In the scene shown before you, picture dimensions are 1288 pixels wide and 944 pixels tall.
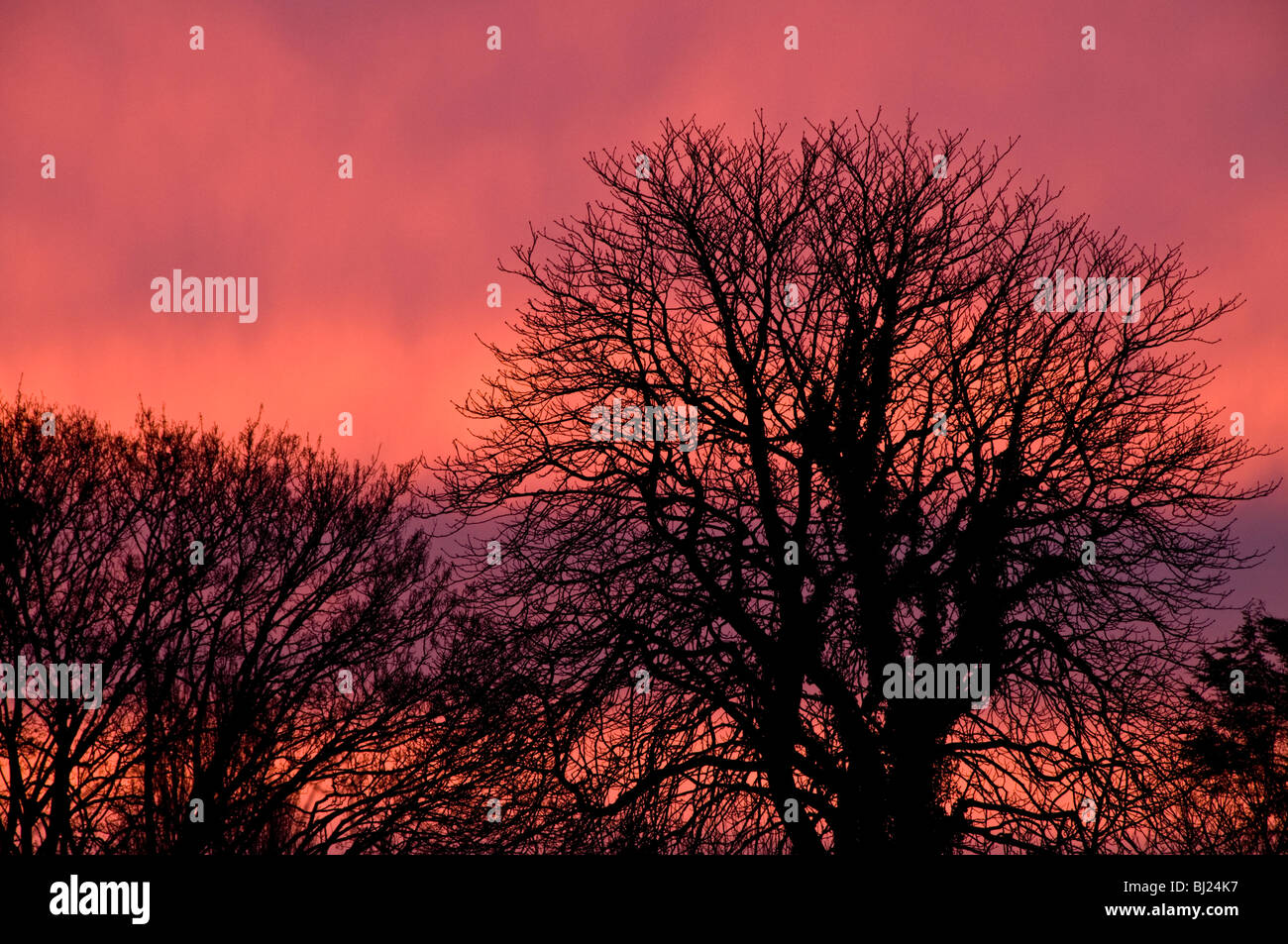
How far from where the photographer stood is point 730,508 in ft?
34.9

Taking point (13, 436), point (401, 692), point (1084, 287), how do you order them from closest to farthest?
point (1084, 287), point (13, 436), point (401, 692)

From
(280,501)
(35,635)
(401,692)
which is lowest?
(401,692)

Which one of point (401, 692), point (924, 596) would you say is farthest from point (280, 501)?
point (924, 596)

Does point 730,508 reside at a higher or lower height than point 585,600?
higher

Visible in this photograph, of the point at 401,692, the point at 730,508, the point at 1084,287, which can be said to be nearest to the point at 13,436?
the point at 401,692

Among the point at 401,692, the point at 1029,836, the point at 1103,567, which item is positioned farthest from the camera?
the point at 401,692

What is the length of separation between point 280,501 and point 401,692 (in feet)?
14.6

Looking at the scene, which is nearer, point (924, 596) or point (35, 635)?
point (924, 596)

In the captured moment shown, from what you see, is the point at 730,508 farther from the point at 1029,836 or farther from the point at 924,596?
the point at 1029,836

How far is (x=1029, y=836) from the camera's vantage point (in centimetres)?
941
